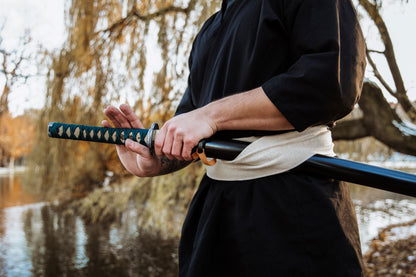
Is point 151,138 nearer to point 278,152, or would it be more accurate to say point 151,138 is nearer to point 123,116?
point 123,116

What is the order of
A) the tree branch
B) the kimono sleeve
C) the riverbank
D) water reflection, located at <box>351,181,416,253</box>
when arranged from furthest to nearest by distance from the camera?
water reflection, located at <box>351,181,416,253</box> → the riverbank → the tree branch → the kimono sleeve

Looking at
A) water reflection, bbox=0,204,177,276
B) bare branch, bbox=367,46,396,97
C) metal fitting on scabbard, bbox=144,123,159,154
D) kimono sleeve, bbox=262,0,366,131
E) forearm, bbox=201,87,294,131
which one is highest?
bare branch, bbox=367,46,396,97

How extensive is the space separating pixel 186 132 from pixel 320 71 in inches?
11.2

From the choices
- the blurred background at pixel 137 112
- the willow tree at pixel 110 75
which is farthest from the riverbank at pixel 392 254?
the willow tree at pixel 110 75

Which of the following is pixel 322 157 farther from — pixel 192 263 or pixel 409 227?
pixel 409 227

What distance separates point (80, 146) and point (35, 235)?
2.87 m

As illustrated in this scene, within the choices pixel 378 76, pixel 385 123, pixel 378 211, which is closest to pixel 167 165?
pixel 378 76

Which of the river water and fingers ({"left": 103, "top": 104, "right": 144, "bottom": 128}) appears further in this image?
the river water

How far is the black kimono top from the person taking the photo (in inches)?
25.5

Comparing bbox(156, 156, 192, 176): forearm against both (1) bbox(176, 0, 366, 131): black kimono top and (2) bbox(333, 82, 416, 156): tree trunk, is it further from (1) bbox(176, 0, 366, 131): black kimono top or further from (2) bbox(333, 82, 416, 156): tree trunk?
(2) bbox(333, 82, 416, 156): tree trunk

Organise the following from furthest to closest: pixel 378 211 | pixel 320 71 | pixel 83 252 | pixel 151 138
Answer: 1. pixel 378 211
2. pixel 83 252
3. pixel 151 138
4. pixel 320 71

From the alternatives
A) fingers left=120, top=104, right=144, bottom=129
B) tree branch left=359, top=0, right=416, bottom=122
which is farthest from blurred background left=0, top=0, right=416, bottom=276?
fingers left=120, top=104, right=144, bottom=129

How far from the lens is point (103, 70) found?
3.37 m

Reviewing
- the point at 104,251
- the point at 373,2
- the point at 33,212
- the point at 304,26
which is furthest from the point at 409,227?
the point at 33,212
